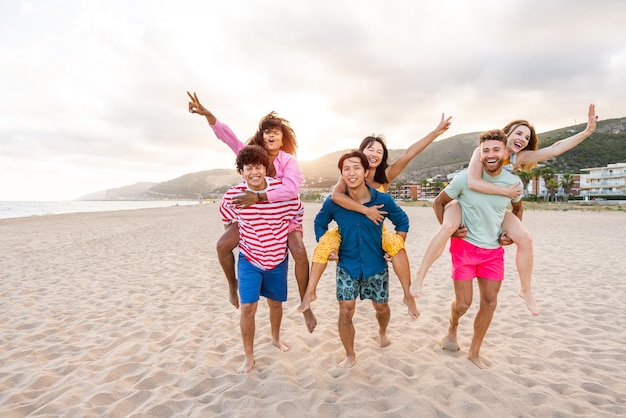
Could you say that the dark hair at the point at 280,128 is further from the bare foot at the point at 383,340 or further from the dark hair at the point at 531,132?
the bare foot at the point at 383,340

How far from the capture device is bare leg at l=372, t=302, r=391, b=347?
3.57 meters

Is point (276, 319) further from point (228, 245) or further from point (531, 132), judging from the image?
point (531, 132)

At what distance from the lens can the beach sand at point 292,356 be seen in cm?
290

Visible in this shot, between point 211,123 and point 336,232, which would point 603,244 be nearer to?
point 336,232

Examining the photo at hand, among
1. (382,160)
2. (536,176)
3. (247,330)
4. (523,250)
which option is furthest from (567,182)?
(247,330)

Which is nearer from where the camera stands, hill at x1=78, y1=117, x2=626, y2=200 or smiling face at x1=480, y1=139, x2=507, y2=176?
smiling face at x1=480, y1=139, x2=507, y2=176

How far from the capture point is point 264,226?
3283 mm

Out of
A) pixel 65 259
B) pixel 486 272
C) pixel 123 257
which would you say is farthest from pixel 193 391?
pixel 65 259

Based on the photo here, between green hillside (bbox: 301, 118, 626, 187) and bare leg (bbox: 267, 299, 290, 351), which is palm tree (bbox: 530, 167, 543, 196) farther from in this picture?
bare leg (bbox: 267, 299, 290, 351)

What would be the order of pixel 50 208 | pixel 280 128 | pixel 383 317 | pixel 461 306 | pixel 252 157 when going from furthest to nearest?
1. pixel 50 208
2. pixel 383 317
3. pixel 461 306
4. pixel 280 128
5. pixel 252 157

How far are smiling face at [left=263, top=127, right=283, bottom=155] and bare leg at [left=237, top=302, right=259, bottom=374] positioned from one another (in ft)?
5.43

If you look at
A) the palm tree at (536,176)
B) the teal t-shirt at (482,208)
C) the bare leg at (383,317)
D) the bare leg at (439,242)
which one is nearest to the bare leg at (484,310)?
the teal t-shirt at (482,208)

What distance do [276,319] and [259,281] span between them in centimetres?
85

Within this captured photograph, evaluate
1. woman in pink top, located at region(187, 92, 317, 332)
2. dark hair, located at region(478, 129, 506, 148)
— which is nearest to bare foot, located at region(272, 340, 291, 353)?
woman in pink top, located at region(187, 92, 317, 332)
